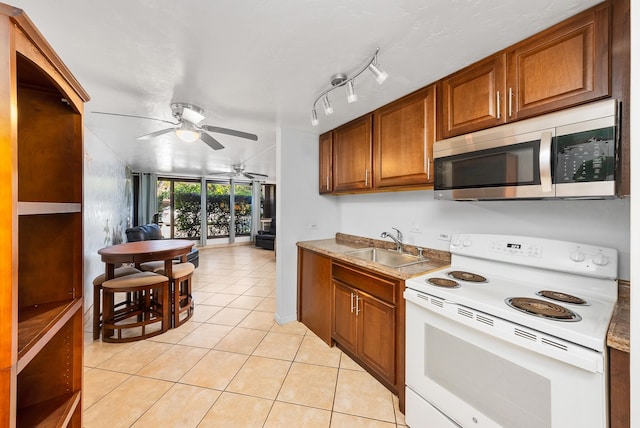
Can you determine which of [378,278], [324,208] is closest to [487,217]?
[378,278]

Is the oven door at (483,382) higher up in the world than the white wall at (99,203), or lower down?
lower down

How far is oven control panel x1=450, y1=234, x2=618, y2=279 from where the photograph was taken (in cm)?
124

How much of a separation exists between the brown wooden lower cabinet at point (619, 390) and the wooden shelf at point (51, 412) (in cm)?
197

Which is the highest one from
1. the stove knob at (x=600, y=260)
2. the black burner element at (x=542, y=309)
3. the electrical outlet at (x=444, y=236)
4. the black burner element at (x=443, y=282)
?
the electrical outlet at (x=444, y=236)

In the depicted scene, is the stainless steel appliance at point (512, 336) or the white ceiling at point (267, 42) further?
the white ceiling at point (267, 42)

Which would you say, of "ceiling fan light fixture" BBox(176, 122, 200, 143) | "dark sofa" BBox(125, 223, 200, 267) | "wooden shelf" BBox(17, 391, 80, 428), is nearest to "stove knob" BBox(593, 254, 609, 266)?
"wooden shelf" BBox(17, 391, 80, 428)

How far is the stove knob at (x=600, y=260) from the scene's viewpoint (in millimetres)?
1226

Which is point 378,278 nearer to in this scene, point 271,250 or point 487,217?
point 487,217

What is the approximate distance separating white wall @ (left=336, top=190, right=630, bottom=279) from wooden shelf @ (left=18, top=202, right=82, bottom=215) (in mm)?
2288

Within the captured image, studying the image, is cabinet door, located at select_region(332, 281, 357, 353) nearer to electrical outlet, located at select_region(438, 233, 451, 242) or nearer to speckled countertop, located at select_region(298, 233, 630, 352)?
speckled countertop, located at select_region(298, 233, 630, 352)

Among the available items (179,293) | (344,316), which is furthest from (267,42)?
(179,293)

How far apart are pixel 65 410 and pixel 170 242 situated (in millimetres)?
2438

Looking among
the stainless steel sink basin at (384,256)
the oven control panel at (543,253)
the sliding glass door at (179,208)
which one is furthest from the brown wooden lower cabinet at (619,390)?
the sliding glass door at (179,208)

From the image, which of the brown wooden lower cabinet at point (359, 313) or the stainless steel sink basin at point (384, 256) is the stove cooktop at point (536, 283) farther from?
the stainless steel sink basin at point (384, 256)
